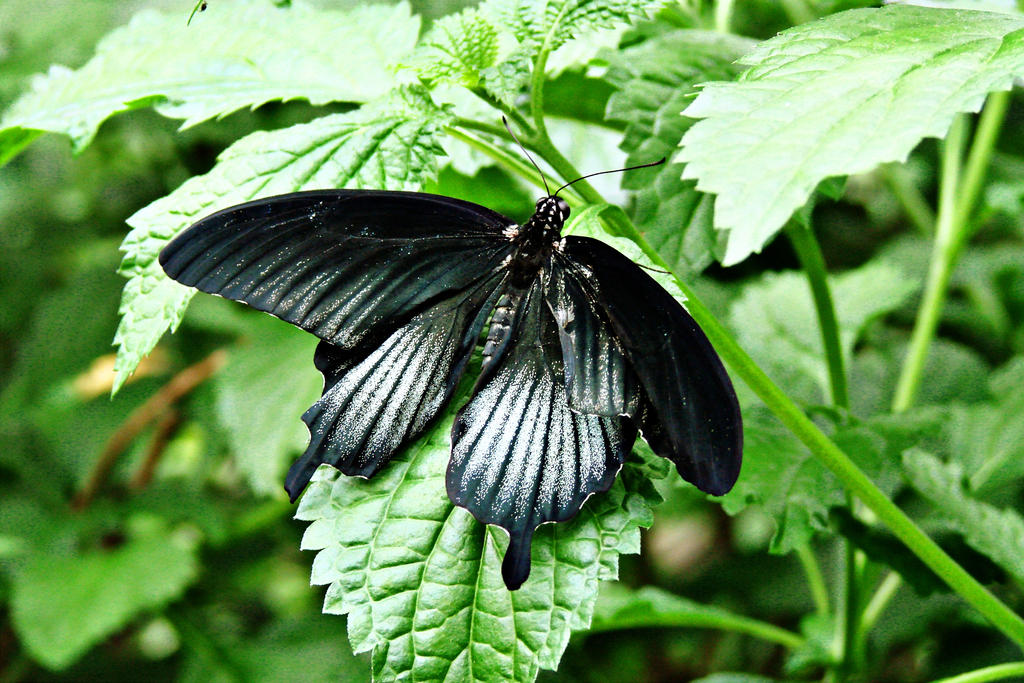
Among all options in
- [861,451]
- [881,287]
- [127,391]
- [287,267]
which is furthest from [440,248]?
[127,391]

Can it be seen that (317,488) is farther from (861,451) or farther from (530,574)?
(861,451)

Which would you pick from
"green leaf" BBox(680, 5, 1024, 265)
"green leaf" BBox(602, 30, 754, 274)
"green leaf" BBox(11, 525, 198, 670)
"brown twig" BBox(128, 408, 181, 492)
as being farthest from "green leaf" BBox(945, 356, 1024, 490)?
"brown twig" BBox(128, 408, 181, 492)

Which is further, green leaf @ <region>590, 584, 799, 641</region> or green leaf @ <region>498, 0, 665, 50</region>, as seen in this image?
green leaf @ <region>590, 584, 799, 641</region>

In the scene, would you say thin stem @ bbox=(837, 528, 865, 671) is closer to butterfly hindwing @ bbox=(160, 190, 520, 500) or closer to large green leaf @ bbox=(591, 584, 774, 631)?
large green leaf @ bbox=(591, 584, 774, 631)

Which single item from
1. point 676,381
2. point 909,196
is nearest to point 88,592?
point 676,381

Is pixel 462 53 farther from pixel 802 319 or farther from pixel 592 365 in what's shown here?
pixel 802 319

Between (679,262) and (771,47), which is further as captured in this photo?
(679,262)

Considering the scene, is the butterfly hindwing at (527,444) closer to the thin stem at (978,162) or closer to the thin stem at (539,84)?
the thin stem at (539,84)
